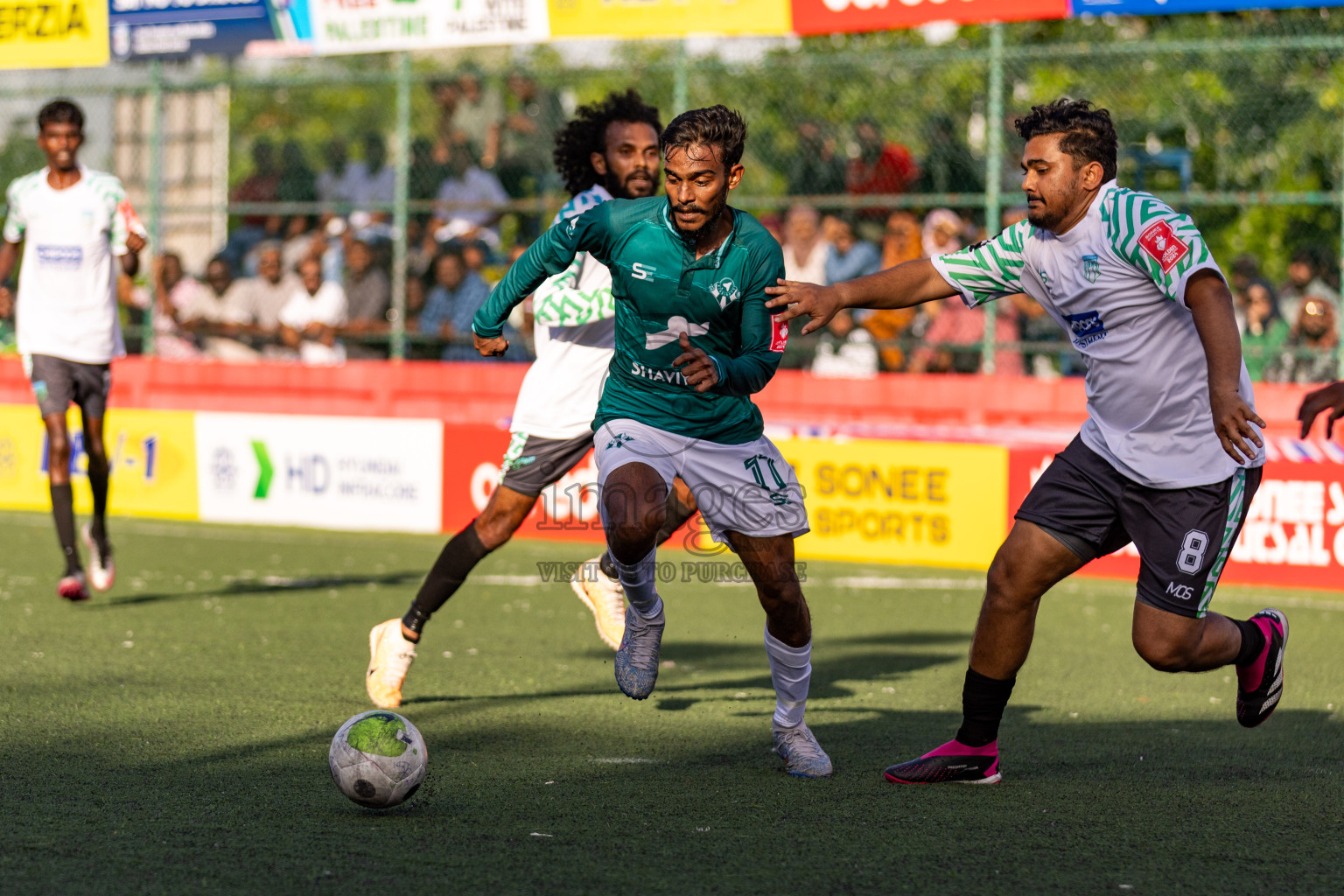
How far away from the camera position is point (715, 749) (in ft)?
18.7

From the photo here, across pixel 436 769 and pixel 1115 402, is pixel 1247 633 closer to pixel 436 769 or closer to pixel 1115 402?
pixel 1115 402

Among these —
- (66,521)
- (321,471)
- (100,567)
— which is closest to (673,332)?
(66,521)

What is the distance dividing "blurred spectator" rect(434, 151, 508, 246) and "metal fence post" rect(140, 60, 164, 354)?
285 centimetres

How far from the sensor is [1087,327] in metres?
5.07

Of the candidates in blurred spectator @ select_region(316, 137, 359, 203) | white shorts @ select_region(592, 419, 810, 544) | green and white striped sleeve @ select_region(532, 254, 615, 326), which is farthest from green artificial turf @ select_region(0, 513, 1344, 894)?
blurred spectator @ select_region(316, 137, 359, 203)

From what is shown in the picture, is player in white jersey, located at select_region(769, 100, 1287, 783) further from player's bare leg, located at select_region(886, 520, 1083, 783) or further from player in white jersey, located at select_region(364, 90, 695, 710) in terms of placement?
player in white jersey, located at select_region(364, 90, 695, 710)

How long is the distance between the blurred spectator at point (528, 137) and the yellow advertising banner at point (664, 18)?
103 centimetres

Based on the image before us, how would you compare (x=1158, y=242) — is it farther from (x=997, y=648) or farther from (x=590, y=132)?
(x=590, y=132)

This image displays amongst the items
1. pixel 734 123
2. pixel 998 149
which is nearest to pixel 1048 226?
pixel 734 123

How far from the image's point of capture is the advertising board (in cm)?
1244

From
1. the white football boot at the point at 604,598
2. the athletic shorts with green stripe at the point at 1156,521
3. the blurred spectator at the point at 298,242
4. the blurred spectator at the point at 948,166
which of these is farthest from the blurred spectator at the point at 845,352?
the athletic shorts with green stripe at the point at 1156,521

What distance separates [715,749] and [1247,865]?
196cm

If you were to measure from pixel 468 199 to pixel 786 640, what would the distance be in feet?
35.7

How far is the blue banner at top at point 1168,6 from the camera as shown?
12.3 metres
